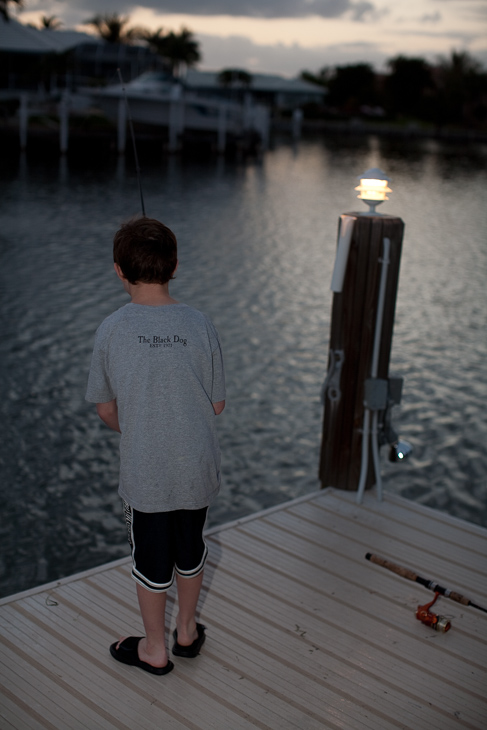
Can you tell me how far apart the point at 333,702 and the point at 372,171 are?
2.96 meters

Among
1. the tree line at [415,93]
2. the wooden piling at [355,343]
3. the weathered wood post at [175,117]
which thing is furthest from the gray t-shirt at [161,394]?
the tree line at [415,93]

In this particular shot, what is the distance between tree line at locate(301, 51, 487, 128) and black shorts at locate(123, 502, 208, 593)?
3922 inches

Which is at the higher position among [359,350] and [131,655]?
[359,350]

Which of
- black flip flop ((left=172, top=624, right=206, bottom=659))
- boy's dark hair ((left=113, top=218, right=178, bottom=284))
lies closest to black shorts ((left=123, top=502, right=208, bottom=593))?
black flip flop ((left=172, top=624, right=206, bottom=659))

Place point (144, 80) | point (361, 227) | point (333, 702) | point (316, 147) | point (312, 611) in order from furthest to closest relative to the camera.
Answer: point (316, 147)
point (144, 80)
point (361, 227)
point (312, 611)
point (333, 702)

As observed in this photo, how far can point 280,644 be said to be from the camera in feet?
10.5

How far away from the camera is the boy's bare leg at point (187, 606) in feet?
9.25

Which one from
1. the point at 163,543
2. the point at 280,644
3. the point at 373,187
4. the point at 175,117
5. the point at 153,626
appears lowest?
the point at 280,644

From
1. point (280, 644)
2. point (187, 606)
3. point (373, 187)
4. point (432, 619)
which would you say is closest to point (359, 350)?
point (373, 187)

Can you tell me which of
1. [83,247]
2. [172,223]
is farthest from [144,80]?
[83,247]

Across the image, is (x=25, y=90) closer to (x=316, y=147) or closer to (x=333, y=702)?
(x=316, y=147)

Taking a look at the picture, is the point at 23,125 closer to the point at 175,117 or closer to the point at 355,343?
the point at 175,117

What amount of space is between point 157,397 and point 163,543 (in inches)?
22.1

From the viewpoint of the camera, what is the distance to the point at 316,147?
56.1 meters
